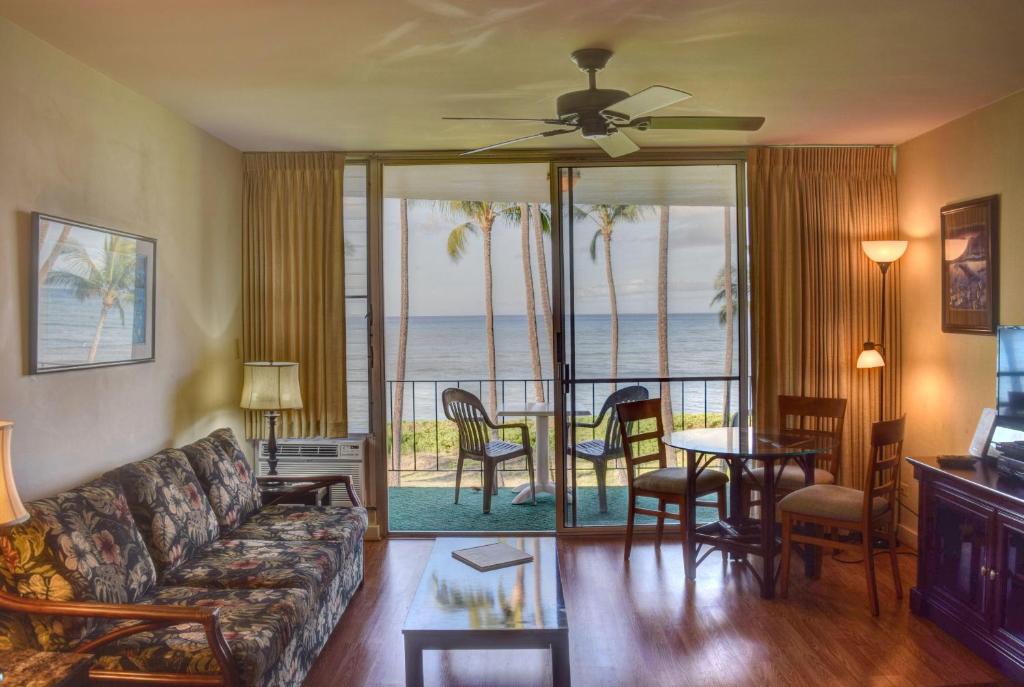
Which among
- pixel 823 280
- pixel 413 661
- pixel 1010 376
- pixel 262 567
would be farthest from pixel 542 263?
pixel 413 661

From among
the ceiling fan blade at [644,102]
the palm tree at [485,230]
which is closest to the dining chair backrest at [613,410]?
the ceiling fan blade at [644,102]

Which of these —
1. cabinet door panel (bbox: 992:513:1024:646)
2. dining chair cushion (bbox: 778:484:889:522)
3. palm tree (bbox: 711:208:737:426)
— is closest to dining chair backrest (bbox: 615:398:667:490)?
palm tree (bbox: 711:208:737:426)

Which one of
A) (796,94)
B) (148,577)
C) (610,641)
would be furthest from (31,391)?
(796,94)

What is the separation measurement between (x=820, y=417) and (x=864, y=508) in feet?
3.65

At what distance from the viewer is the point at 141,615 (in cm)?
249

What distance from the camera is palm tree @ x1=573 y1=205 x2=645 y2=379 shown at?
5.30m

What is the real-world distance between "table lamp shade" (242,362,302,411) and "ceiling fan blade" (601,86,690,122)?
255 centimetres

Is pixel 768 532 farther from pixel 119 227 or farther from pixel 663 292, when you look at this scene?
pixel 119 227

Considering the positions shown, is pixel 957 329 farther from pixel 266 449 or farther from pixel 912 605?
pixel 266 449

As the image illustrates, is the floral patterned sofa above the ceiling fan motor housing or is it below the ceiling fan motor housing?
below

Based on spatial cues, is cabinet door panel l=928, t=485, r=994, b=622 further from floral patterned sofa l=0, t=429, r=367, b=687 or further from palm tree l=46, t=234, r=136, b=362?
palm tree l=46, t=234, r=136, b=362

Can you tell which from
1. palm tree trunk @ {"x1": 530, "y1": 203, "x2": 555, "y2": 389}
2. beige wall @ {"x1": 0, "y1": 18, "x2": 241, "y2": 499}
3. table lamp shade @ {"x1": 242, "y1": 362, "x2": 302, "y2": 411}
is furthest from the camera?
palm tree trunk @ {"x1": 530, "y1": 203, "x2": 555, "y2": 389}

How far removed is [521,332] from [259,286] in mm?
10881

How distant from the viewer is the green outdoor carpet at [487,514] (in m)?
5.47
